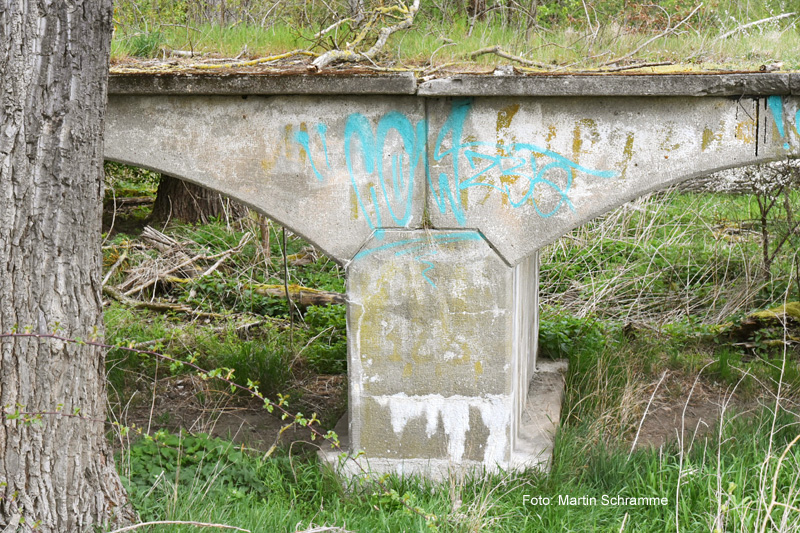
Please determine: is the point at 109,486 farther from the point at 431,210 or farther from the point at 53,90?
the point at 431,210

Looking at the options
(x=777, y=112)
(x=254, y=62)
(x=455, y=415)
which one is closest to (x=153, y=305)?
(x=254, y=62)

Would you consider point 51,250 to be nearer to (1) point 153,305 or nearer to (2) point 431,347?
(2) point 431,347

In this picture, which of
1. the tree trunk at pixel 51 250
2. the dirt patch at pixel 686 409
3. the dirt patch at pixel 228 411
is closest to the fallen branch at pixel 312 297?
the dirt patch at pixel 228 411

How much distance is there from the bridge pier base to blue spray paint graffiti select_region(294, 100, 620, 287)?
0.53ft

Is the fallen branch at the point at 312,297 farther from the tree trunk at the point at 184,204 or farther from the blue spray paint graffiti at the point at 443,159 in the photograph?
the blue spray paint graffiti at the point at 443,159

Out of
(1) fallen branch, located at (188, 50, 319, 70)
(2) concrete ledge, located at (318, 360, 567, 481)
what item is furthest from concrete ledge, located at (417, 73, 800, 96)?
(2) concrete ledge, located at (318, 360, 567, 481)

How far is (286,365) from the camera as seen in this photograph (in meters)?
5.62

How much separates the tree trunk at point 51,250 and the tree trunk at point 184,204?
697 cm

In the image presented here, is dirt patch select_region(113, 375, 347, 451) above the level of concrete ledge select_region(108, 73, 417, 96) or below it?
below

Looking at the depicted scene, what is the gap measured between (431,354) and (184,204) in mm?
6909

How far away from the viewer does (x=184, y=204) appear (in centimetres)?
1005

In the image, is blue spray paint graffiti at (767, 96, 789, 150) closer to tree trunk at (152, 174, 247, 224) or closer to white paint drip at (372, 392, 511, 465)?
white paint drip at (372, 392, 511, 465)

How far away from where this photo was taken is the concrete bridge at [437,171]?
3.47m

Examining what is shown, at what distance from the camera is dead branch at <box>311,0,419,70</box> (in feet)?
12.4
